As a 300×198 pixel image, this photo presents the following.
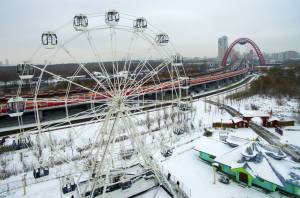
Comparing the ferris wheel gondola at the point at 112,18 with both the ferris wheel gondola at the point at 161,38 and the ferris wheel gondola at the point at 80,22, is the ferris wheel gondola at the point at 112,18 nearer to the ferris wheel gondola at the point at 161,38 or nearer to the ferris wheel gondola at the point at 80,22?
the ferris wheel gondola at the point at 80,22

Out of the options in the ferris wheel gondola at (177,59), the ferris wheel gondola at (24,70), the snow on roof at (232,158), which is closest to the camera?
the ferris wheel gondola at (24,70)

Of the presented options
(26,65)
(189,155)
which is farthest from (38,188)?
(189,155)

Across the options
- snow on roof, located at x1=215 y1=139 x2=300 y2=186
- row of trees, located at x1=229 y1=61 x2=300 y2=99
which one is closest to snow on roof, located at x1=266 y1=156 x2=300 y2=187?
snow on roof, located at x1=215 y1=139 x2=300 y2=186

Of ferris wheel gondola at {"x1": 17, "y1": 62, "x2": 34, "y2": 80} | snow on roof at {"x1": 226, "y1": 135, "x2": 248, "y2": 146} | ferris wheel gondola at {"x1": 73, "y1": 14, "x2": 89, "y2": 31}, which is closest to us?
ferris wheel gondola at {"x1": 17, "y1": 62, "x2": 34, "y2": 80}

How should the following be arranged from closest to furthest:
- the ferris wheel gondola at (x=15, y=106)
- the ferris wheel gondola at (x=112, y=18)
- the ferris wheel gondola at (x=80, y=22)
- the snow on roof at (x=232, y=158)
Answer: the ferris wheel gondola at (x=15, y=106) → the ferris wheel gondola at (x=80, y=22) → the ferris wheel gondola at (x=112, y=18) → the snow on roof at (x=232, y=158)

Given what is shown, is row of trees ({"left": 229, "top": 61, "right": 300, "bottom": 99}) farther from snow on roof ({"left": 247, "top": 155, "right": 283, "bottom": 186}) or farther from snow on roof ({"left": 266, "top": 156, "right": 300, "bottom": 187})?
snow on roof ({"left": 247, "top": 155, "right": 283, "bottom": 186})

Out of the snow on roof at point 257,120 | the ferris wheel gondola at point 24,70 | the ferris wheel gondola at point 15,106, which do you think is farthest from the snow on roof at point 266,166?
the ferris wheel gondola at point 24,70

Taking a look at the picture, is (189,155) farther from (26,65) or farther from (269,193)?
(26,65)

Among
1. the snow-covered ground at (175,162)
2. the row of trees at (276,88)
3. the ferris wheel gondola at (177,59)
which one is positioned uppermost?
the ferris wheel gondola at (177,59)
